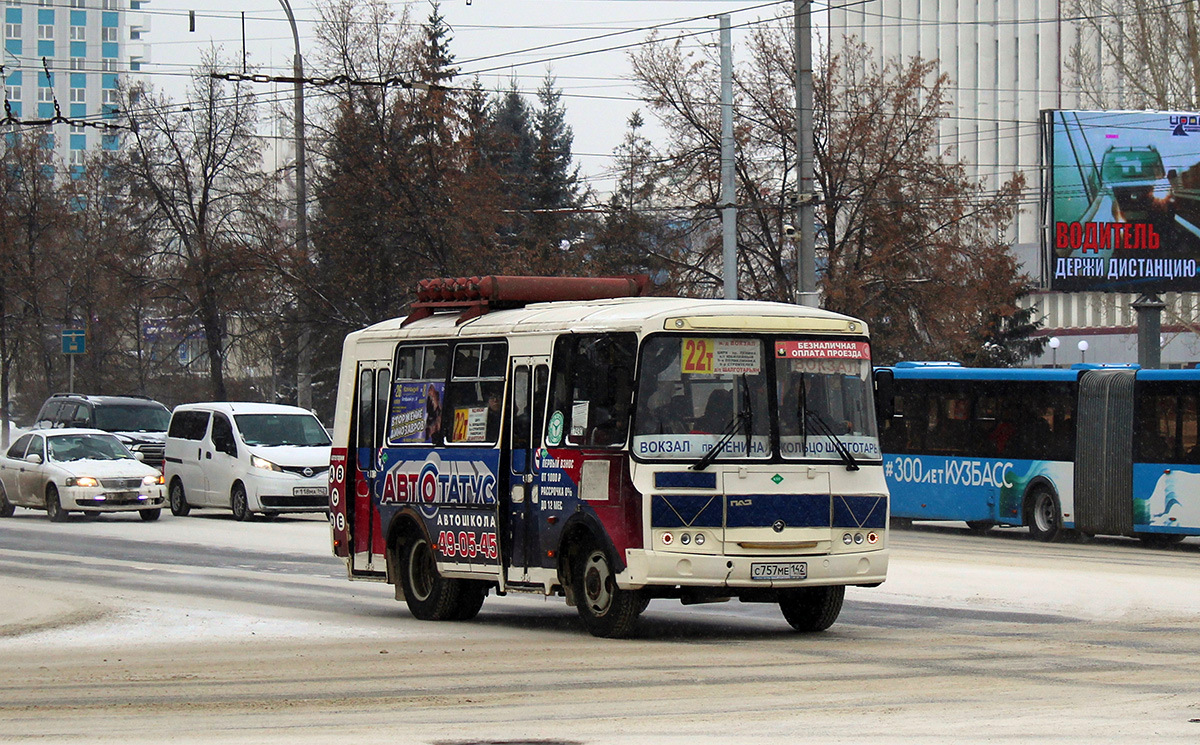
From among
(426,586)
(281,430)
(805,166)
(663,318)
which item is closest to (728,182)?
(805,166)

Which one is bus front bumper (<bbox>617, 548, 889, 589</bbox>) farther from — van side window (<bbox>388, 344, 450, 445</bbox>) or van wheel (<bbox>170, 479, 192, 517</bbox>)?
van wheel (<bbox>170, 479, 192, 517</bbox>)

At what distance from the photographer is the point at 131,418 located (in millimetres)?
Answer: 39719

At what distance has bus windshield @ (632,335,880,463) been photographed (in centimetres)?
1322

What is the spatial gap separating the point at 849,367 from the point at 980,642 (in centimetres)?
224

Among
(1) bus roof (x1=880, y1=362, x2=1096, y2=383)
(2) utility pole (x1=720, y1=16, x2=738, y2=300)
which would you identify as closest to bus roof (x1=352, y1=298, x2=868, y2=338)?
(1) bus roof (x1=880, y1=362, x2=1096, y2=383)

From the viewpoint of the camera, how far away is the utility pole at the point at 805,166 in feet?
89.5

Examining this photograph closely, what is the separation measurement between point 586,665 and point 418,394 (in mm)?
4373

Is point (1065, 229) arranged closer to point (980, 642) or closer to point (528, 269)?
point (528, 269)

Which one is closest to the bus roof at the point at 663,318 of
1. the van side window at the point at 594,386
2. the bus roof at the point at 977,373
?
the van side window at the point at 594,386

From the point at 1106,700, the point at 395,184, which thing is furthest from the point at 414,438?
the point at 395,184

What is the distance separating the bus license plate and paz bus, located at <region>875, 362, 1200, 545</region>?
41.4 ft

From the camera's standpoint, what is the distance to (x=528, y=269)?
43156mm

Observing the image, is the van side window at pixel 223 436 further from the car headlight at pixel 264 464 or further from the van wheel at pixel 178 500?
the van wheel at pixel 178 500

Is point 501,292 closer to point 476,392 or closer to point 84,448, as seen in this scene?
point 476,392
